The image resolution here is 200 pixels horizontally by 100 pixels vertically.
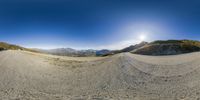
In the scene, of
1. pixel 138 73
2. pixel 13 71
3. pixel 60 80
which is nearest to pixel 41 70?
pixel 13 71

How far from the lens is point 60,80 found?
32.7 metres

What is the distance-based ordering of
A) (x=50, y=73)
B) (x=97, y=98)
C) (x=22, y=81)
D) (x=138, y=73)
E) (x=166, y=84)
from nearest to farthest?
(x=97, y=98)
(x=166, y=84)
(x=22, y=81)
(x=138, y=73)
(x=50, y=73)

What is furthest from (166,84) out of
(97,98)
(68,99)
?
(68,99)

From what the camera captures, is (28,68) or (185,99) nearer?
(185,99)

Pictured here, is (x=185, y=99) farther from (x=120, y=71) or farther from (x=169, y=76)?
(x=120, y=71)

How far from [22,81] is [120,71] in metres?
13.4

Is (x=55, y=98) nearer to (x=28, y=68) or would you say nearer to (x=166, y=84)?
(x=166, y=84)

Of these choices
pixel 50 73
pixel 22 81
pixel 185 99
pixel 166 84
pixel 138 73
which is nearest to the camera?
pixel 185 99

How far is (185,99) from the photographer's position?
20.4 meters

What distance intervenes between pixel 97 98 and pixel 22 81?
489 inches

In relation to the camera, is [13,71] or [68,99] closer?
[68,99]

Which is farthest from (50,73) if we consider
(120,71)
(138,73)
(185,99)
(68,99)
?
(185,99)

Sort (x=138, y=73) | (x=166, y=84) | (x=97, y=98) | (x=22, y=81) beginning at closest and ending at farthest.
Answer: (x=97, y=98), (x=166, y=84), (x=22, y=81), (x=138, y=73)

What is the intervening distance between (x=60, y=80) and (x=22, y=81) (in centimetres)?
472
